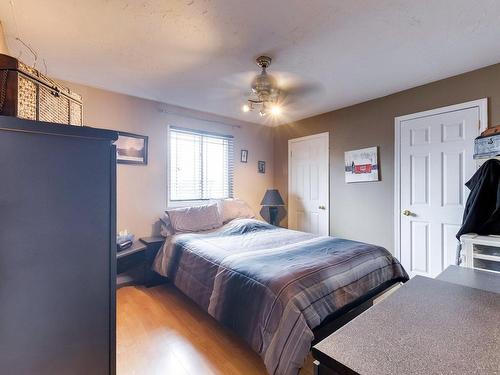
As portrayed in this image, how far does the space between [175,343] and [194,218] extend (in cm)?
150

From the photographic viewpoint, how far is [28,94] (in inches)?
34.2

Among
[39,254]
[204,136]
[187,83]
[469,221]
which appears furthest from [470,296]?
[204,136]

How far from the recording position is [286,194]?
447 centimetres

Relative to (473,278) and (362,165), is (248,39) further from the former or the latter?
(362,165)

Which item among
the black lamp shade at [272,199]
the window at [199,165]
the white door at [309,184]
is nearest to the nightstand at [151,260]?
the window at [199,165]

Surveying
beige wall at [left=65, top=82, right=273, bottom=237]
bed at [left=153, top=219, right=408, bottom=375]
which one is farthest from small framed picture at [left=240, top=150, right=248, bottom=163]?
bed at [left=153, top=219, right=408, bottom=375]

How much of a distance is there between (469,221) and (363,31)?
6.13 feet

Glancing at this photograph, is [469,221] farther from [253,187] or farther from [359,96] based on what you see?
[253,187]

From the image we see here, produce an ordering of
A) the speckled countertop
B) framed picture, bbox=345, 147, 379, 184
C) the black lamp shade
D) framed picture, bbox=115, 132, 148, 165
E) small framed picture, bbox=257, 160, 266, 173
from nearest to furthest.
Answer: the speckled countertop < framed picture, bbox=115, 132, 148, 165 < framed picture, bbox=345, 147, 379, 184 < the black lamp shade < small framed picture, bbox=257, 160, 266, 173

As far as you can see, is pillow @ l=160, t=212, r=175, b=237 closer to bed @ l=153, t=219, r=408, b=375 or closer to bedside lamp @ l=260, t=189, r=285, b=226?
bed @ l=153, t=219, r=408, b=375

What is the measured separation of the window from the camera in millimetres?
3504

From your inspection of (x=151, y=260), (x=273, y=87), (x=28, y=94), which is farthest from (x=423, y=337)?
(x=151, y=260)

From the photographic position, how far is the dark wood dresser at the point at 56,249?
2.42ft

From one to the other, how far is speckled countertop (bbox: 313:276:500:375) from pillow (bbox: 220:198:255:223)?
281 centimetres
